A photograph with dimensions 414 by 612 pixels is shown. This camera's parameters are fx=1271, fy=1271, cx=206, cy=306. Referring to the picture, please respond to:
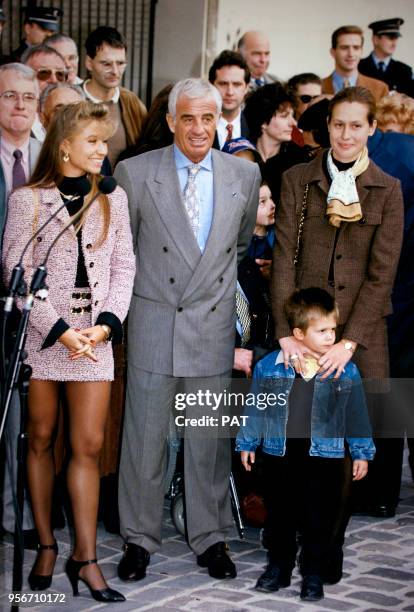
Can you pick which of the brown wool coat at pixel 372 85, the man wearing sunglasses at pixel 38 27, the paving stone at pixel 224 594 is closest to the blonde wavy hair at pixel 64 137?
the paving stone at pixel 224 594

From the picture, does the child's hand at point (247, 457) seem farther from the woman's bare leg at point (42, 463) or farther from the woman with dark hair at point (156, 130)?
the woman with dark hair at point (156, 130)

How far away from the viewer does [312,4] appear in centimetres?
1236

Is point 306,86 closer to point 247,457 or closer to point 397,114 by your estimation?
point 397,114

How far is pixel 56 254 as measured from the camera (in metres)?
5.45

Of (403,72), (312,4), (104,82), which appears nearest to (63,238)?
(104,82)

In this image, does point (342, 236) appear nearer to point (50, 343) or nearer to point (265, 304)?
point (265, 304)

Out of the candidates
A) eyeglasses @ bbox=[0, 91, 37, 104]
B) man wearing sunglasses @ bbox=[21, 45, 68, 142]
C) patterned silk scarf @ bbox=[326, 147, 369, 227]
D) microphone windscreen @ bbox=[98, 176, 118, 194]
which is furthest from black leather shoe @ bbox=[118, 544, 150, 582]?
man wearing sunglasses @ bbox=[21, 45, 68, 142]

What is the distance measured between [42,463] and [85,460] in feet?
0.72

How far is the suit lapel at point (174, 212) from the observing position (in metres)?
5.79

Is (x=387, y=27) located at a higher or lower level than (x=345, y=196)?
higher

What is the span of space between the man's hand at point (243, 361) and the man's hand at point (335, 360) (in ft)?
1.69

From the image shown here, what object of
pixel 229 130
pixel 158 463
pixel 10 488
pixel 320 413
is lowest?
pixel 10 488

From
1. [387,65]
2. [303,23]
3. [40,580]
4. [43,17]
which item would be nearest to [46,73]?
[43,17]

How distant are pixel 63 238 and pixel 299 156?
199 centimetres
